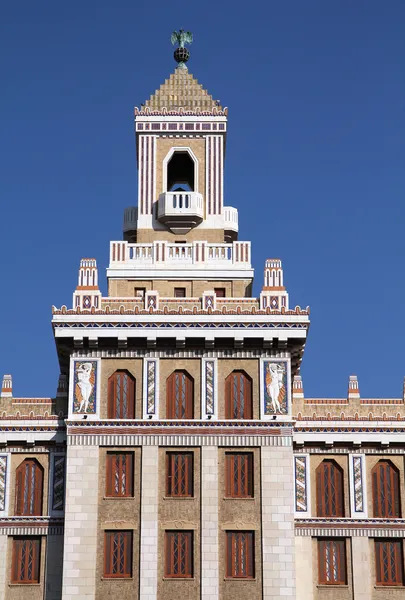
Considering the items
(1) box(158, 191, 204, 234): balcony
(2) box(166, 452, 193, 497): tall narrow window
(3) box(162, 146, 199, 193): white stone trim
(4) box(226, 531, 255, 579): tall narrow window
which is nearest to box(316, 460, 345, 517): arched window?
(4) box(226, 531, 255, 579): tall narrow window

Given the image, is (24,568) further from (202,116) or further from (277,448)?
(202,116)

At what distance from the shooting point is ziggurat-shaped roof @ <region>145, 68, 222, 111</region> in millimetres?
65812

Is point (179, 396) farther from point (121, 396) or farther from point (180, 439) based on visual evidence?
point (121, 396)

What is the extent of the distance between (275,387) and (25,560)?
13390 mm

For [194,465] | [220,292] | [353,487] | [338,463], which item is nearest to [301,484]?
[338,463]

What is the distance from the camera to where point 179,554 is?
176 ft

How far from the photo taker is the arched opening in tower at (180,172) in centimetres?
6625

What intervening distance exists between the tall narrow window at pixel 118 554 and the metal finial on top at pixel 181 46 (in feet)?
88.0

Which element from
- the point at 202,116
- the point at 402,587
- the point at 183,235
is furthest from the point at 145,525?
the point at 202,116

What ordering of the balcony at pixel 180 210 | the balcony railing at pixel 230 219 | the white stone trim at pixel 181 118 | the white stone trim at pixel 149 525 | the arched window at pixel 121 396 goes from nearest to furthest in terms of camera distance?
the white stone trim at pixel 149 525, the arched window at pixel 121 396, the balcony at pixel 180 210, the balcony railing at pixel 230 219, the white stone trim at pixel 181 118

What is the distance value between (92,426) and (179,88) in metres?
20.4

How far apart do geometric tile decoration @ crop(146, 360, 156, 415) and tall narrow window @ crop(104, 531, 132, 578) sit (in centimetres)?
546

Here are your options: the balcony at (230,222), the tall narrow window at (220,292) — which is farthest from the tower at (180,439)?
the balcony at (230,222)

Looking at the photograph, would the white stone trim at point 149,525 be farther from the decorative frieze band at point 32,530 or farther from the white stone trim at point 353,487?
the white stone trim at point 353,487
